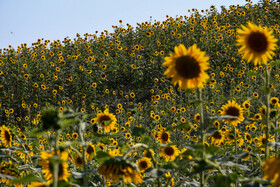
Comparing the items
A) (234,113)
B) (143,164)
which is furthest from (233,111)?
(143,164)

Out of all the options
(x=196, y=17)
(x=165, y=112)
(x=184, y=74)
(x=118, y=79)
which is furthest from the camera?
(x=196, y=17)

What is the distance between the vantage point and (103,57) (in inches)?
361

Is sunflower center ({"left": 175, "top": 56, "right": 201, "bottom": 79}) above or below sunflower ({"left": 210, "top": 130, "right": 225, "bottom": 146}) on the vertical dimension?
above

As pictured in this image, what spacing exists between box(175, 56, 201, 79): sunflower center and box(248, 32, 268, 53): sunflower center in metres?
0.51

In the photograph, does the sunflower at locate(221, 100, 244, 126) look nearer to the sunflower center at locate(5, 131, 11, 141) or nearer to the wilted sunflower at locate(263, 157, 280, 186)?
the sunflower center at locate(5, 131, 11, 141)

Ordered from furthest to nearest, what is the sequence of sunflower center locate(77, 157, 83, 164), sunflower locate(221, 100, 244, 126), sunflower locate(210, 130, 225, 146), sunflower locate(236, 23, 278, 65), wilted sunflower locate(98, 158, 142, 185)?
sunflower locate(210, 130, 225, 146) → sunflower locate(221, 100, 244, 126) → sunflower center locate(77, 157, 83, 164) → sunflower locate(236, 23, 278, 65) → wilted sunflower locate(98, 158, 142, 185)

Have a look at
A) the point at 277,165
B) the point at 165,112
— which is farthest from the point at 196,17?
the point at 277,165

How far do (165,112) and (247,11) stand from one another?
291 inches

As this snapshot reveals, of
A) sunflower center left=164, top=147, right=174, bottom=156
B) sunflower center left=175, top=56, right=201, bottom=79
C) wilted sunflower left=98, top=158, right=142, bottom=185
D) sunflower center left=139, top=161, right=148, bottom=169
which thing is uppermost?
sunflower center left=175, top=56, right=201, bottom=79

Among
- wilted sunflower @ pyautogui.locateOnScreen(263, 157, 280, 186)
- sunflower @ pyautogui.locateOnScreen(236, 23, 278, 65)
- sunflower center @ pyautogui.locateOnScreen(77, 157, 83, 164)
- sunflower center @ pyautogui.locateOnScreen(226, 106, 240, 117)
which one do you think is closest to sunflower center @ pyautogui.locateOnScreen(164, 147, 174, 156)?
sunflower center @ pyautogui.locateOnScreen(226, 106, 240, 117)

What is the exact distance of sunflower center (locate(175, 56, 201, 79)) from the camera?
1.60 metres

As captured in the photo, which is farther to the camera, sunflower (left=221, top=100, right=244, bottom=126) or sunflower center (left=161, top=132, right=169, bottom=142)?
sunflower center (left=161, top=132, right=169, bottom=142)

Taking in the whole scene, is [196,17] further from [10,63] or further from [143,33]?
[10,63]

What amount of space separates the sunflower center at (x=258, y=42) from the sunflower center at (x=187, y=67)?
1.69 ft
